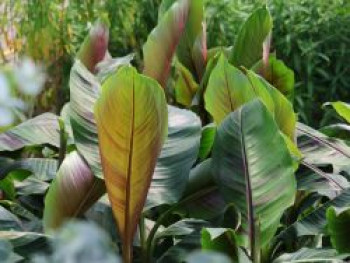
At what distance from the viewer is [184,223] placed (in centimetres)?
204

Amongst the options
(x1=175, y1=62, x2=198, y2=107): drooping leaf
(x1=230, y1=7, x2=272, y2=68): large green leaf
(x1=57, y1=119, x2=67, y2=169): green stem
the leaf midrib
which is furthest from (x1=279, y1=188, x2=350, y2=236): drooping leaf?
(x1=175, y1=62, x2=198, y2=107): drooping leaf

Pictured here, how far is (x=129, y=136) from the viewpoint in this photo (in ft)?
6.09

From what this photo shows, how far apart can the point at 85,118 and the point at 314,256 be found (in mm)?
649

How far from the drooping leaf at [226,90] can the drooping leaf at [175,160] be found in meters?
0.09

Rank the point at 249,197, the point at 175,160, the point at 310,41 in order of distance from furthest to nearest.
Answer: the point at 310,41
the point at 175,160
the point at 249,197

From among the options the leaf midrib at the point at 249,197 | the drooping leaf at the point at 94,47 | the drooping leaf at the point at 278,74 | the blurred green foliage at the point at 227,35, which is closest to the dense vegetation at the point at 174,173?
the leaf midrib at the point at 249,197

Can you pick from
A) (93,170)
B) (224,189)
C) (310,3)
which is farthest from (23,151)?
(310,3)

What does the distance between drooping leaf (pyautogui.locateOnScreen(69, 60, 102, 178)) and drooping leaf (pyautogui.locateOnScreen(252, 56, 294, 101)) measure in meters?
0.63

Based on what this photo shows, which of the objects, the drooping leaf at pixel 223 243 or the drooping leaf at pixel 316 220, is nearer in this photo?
the drooping leaf at pixel 223 243

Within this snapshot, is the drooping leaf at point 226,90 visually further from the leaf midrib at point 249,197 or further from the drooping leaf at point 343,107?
the drooping leaf at point 343,107

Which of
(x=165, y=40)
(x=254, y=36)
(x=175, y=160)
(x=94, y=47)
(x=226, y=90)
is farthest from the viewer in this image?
(x=94, y=47)

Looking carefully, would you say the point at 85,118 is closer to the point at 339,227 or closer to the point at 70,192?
the point at 70,192

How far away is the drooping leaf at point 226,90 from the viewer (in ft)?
7.08

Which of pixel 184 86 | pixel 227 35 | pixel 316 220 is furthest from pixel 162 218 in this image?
pixel 227 35
